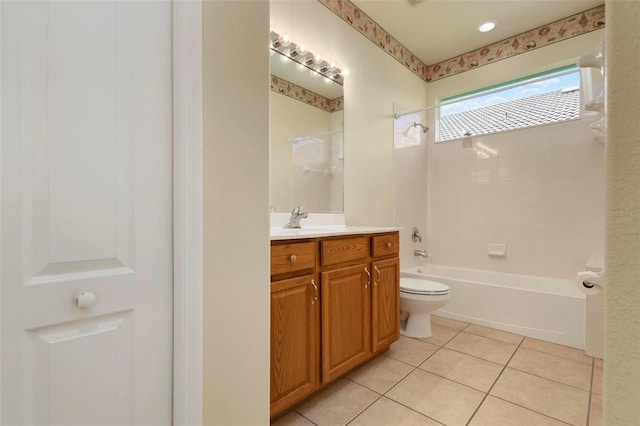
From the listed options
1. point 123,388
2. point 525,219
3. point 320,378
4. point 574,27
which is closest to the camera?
point 123,388

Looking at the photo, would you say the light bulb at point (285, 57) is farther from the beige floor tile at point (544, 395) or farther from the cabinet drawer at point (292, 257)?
the beige floor tile at point (544, 395)

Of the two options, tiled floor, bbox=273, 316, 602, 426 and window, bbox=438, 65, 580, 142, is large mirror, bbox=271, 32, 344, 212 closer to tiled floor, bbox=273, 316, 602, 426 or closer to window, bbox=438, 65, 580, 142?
tiled floor, bbox=273, 316, 602, 426

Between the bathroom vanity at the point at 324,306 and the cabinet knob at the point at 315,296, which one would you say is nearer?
the bathroom vanity at the point at 324,306

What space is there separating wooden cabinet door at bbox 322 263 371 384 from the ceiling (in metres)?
2.20

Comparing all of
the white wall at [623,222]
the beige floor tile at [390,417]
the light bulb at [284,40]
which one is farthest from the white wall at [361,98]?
the white wall at [623,222]

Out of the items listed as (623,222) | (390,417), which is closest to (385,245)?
(390,417)

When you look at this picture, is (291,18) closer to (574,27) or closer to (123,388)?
(123,388)

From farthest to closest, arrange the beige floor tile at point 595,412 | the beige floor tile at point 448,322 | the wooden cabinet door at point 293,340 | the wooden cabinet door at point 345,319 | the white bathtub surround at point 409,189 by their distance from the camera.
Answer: the white bathtub surround at point 409,189, the beige floor tile at point 448,322, the wooden cabinet door at point 345,319, the beige floor tile at point 595,412, the wooden cabinet door at point 293,340

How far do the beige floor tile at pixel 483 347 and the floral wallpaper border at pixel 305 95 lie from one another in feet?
6.70

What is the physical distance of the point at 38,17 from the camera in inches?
29.1

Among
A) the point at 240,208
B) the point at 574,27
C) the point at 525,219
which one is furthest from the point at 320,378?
the point at 574,27

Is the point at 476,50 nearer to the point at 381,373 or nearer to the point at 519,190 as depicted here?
the point at 519,190

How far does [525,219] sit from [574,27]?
1.73m

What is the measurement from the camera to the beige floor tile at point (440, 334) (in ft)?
7.54
